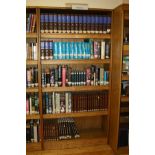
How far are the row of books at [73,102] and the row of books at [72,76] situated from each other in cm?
18

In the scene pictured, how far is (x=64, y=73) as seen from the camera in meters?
2.94

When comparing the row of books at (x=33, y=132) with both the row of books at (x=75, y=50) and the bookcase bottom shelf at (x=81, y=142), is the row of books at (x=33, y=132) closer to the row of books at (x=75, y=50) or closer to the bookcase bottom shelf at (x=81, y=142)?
the bookcase bottom shelf at (x=81, y=142)

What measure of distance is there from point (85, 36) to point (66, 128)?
141 centimetres

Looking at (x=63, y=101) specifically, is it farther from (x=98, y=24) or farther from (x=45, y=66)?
(x=98, y=24)

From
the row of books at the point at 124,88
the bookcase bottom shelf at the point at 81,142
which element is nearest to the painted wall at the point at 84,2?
the row of books at the point at 124,88

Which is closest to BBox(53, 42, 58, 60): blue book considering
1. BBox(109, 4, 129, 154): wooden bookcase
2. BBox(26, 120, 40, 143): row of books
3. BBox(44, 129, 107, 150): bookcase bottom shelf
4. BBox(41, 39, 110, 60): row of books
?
BBox(41, 39, 110, 60): row of books

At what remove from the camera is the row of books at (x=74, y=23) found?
2.81 meters

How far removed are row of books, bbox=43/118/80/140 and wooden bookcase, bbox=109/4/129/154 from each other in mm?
589

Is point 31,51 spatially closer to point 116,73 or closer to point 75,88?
point 75,88

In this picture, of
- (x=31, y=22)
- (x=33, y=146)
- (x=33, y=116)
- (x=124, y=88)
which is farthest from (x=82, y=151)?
(x=31, y=22)

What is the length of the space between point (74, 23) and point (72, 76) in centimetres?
75

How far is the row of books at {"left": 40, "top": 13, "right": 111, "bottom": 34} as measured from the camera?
281 cm

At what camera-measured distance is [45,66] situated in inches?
122
